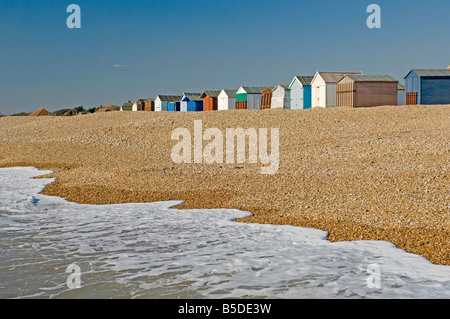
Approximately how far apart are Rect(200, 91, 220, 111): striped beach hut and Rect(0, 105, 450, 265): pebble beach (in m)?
29.9

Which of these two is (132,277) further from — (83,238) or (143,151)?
(143,151)

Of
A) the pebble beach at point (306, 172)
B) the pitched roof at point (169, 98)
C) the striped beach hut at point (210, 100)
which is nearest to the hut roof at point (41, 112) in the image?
the pitched roof at point (169, 98)

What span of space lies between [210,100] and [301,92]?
70.6 feet

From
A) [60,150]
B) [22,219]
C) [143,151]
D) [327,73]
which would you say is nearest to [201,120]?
[143,151]

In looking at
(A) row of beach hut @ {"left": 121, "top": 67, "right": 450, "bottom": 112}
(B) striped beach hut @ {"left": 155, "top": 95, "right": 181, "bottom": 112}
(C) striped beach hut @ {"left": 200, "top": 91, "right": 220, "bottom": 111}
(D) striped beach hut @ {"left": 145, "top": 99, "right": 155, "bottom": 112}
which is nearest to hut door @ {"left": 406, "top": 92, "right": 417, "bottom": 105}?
(A) row of beach hut @ {"left": 121, "top": 67, "right": 450, "bottom": 112}

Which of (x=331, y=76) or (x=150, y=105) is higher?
(x=150, y=105)

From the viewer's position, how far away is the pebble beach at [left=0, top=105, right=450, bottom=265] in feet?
38.2

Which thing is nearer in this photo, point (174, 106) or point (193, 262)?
point (193, 262)

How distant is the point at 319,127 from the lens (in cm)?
3048

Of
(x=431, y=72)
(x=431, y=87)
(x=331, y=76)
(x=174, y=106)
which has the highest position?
(x=431, y=72)

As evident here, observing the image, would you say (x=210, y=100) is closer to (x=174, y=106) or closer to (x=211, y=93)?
(x=211, y=93)

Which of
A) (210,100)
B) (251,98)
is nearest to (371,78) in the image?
(251,98)

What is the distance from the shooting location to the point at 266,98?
58.4 metres
